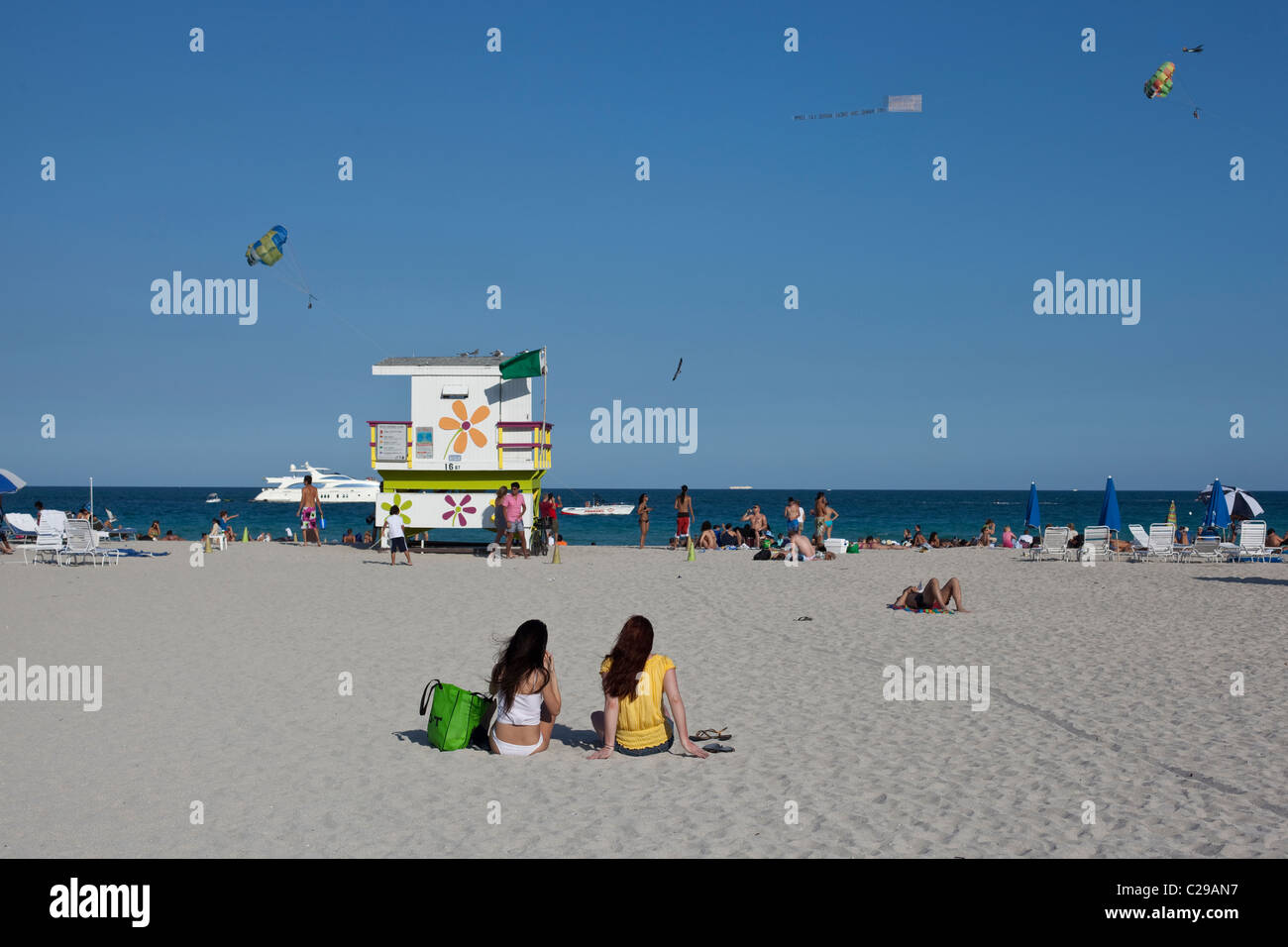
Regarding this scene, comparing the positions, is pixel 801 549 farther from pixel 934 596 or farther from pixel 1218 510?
pixel 1218 510

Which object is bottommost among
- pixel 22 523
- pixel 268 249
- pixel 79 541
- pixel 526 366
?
pixel 79 541

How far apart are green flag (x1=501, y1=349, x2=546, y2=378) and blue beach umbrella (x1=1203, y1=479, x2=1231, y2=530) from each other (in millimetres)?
18886

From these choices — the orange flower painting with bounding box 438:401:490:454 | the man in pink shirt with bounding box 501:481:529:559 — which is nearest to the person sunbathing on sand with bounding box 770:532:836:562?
the man in pink shirt with bounding box 501:481:529:559

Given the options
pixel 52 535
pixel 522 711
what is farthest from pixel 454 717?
pixel 52 535

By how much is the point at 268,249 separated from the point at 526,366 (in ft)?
21.2

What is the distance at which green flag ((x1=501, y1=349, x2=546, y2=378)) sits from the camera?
24.0m

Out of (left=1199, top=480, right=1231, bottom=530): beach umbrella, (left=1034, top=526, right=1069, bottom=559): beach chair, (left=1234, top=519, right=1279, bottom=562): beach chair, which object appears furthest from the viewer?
(left=1199, top=480, right=1231, bottom=530): beach umbrella

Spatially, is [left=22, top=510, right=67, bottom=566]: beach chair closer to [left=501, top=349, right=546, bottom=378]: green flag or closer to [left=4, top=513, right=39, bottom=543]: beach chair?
[left=4, top=513, right=39, bottom=543]: beach chair

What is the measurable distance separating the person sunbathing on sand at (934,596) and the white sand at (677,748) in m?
0.54

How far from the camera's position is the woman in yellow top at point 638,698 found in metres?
6.71

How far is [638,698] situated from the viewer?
6.77m
